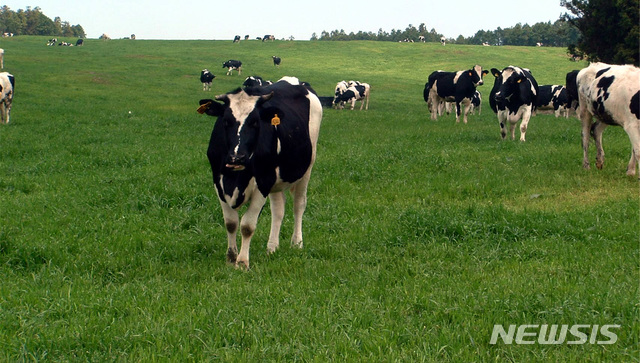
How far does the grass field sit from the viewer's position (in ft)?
15.0

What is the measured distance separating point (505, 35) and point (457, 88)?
15124 cm

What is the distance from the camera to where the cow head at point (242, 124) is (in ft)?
21.7

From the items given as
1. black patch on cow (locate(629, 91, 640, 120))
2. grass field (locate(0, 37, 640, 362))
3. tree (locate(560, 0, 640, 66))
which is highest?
tree (locate(560, 0, 640, 66))

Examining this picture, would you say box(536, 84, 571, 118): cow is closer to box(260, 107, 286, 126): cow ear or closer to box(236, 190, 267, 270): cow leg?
box(260, 107, 286, 126): cow ear

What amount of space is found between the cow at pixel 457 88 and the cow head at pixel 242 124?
2095 centimetres

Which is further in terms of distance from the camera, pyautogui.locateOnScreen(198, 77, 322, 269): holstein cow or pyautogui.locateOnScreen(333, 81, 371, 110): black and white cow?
pyautogui.locateOnScreen(333, 81, 371, 110): black and white cow

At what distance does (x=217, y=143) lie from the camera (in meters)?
7.04

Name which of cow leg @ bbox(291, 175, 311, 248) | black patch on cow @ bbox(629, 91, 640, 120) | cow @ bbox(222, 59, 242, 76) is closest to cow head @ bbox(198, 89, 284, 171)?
cow leg @ bbox(291, 175, 311, 248)

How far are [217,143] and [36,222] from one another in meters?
3.68

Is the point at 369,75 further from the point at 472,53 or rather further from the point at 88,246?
the point at 88,246

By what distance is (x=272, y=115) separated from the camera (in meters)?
7.06

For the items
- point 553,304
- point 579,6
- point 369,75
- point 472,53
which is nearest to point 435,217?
point 553,304

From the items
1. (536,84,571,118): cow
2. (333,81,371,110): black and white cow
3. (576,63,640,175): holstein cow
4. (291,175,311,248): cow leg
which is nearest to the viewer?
(291,175,311,248): cow leg

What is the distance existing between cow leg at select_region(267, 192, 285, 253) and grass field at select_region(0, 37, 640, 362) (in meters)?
0.24
